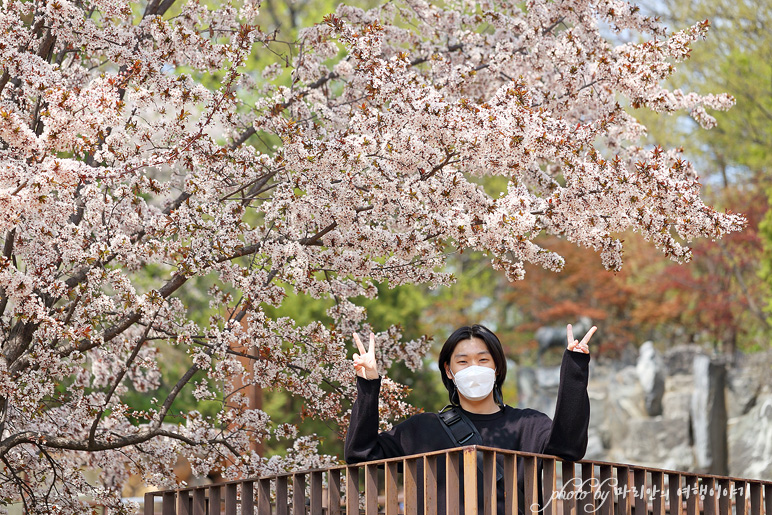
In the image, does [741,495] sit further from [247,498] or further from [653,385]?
[653,385]

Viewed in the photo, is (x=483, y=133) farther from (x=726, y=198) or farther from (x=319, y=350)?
(x=726, y=198)

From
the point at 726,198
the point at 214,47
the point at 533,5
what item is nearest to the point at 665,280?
the point at 726,198

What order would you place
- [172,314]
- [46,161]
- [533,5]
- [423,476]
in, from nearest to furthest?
[423,476] → [46,161] → [172,314] → [533,5]

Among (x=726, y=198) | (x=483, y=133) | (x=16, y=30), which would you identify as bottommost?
(x=483, y=133)

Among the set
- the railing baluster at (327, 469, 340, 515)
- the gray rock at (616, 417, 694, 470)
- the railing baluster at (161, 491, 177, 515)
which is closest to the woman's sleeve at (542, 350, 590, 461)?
the railing baluster at (327, 469, 340, 515)

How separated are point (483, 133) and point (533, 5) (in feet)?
7.05

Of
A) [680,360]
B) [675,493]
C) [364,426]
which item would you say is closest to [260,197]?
[364,426]

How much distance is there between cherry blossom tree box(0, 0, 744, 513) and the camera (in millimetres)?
4578

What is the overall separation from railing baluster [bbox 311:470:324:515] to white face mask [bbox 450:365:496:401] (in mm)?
700

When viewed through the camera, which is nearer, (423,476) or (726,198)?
(423,476)

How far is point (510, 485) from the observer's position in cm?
321

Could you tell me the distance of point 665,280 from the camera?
61.8 ft

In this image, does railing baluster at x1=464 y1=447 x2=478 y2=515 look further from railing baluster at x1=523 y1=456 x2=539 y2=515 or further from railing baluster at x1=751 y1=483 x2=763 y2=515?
railing baluster at x1=751 y1=483 x2=763 y2=515

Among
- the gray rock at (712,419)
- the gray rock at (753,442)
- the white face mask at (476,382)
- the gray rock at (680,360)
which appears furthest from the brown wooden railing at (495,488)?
the gray rock at (680,360)
